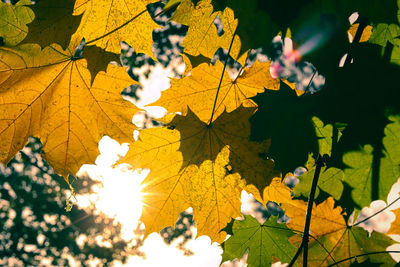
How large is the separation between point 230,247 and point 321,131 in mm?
1030

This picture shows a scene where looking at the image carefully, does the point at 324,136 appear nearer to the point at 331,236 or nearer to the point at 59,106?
the point at 331,236

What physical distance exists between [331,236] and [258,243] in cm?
50

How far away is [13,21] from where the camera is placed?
132cm

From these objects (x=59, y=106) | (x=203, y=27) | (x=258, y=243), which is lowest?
(x=258, y=243)

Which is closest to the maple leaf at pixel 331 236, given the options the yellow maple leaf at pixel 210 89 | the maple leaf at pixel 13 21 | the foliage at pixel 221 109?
the foliage at pixel 221 109

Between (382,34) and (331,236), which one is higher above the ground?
(382,34)

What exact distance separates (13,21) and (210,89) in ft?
3.20

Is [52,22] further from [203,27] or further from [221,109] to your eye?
[221,109]

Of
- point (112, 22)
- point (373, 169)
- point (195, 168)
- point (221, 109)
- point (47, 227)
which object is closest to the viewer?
point (373, 169)

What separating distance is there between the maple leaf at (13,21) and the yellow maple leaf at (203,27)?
0.67 metres

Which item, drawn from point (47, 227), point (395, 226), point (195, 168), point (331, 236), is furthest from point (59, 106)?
point (47, 227)

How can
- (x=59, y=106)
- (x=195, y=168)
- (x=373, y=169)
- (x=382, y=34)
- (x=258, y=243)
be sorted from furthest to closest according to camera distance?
1. (x=258, y=243)
2. (x=195, y=168)
3. (x=59, y=106)
4. (x=382, y=34)
5. (x=373, y=169)

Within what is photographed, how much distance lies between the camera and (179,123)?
1.44 metres

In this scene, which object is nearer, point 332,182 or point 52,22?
point 52,22
